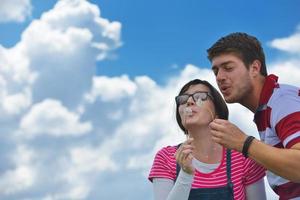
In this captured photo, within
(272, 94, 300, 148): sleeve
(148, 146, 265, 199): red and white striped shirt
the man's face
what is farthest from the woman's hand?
(272, 94, 300, 148): sleeve

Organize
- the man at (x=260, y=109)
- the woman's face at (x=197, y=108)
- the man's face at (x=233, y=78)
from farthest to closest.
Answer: the woman's face at (x=197, y=108) → the man's face at (x=233, y=78) → the man at (x=260, y=109)

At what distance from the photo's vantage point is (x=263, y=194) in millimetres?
7301

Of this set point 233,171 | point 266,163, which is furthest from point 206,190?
point 266,163

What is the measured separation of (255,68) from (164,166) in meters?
1.87

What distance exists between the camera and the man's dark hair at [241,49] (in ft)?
21.4

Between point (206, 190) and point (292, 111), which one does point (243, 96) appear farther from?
point (206, 190)

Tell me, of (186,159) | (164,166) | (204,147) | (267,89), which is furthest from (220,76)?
(164,166)

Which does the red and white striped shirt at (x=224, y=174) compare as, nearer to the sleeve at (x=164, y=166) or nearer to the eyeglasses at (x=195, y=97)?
the sleeve at (x=164, y=166)

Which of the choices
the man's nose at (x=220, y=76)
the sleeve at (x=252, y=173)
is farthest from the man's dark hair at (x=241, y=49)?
the sleeve at (x=252, y=173)

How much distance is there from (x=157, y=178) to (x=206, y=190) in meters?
0.67

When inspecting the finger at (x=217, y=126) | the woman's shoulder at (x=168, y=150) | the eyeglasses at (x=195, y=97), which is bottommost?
the finger at (x=217, y=126)

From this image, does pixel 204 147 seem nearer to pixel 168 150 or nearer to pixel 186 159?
pixel 168 150

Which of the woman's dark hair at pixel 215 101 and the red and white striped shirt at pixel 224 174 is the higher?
the woman's dark hair at pixel 215 101

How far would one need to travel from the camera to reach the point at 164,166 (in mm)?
7363
